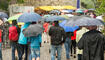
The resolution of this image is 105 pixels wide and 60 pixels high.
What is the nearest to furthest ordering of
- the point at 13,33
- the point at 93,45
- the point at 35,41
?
the point at 93,45, the point at 35,41, the point at 13,33

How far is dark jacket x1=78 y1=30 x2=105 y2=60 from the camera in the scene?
193 inches

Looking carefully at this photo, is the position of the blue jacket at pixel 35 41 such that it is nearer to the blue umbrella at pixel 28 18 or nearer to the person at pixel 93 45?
the blue umbrella at pixel 28 18

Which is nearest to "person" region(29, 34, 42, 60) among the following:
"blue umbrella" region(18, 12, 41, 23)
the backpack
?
"blue umbrella" region(18, 12, 41, 23)

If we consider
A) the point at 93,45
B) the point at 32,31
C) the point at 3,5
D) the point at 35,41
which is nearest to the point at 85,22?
the point at 93,45

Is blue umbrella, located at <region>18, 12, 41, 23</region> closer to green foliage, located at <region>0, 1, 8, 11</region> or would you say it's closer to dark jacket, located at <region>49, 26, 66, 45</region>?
dark jacket, located at <region>49, 26, 66, 45</region>

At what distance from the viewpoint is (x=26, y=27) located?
7.28m

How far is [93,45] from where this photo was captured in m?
4.94

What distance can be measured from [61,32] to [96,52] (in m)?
2.58

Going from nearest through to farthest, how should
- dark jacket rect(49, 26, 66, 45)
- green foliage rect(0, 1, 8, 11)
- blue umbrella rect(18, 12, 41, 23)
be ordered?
blue umbrella rect(18, 12, 41, 23), dark jacket rect(49, 26, 66, 45), green foliage rect(0, 1, 8, 11)

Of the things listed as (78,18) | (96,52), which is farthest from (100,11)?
(96,52)

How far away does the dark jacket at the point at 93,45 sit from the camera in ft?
16.1

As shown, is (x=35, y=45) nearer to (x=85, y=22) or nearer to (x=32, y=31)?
(x=32, y=31)

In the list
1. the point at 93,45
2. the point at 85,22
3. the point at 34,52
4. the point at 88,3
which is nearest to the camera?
the point at 93,45

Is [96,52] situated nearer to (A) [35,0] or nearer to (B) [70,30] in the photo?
(B) [70,30]
